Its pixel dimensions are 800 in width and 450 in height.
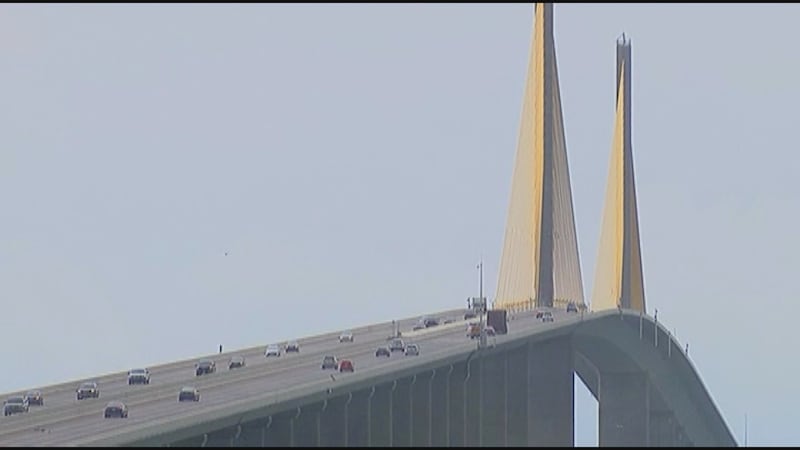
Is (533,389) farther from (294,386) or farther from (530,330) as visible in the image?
(294,386)

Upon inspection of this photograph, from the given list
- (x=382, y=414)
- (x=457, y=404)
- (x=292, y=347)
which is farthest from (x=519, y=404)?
(x=382, y=414)

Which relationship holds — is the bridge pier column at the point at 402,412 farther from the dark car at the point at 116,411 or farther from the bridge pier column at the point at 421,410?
the dark car at the point at 116,411

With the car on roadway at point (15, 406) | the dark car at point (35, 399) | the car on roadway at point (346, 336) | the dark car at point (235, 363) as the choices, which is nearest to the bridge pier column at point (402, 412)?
the dark car at point (35, 399)

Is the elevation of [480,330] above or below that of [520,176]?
below

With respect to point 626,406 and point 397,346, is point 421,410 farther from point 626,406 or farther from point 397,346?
point 626,406

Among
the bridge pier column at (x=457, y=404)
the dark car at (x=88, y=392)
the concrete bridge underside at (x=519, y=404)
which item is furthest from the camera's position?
the bridge pier column at (x=457, y=404)

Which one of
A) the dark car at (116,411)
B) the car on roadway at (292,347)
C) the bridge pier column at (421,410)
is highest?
the car on roadway at (292,347)

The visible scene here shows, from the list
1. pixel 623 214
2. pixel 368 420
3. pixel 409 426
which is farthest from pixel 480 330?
pixel 623 214
